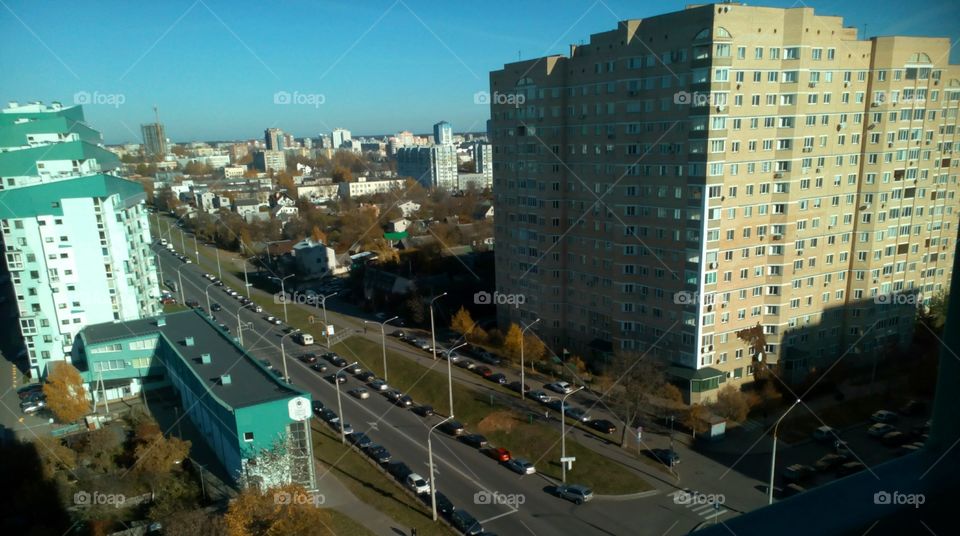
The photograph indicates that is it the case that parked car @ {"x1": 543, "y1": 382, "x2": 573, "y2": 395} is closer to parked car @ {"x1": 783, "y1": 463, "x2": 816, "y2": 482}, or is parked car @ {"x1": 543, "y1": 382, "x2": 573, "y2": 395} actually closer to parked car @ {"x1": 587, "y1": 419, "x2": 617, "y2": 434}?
parked car @ {"x1": 587, "y1": 419, "x2": 617, "y2": 434}

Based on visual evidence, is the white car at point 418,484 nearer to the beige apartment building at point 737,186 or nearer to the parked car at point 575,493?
the parked car at point 575,493

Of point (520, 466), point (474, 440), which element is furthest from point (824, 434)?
point (474, 440)

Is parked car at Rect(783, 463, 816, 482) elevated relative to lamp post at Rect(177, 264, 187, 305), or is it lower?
lower

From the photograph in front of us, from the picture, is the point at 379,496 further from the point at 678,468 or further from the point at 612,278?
the point at 612,278

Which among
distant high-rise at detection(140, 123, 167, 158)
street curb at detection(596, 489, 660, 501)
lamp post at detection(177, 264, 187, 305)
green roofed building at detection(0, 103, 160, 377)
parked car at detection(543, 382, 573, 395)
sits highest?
distant high-rise at detection(140, 123, 167, 158)

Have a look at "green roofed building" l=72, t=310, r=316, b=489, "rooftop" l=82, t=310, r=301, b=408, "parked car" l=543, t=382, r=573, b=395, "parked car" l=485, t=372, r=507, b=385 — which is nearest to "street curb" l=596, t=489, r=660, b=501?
"parked car" l=543, t=382, r=573, b=395

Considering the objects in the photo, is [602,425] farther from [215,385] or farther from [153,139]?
[153,139]
